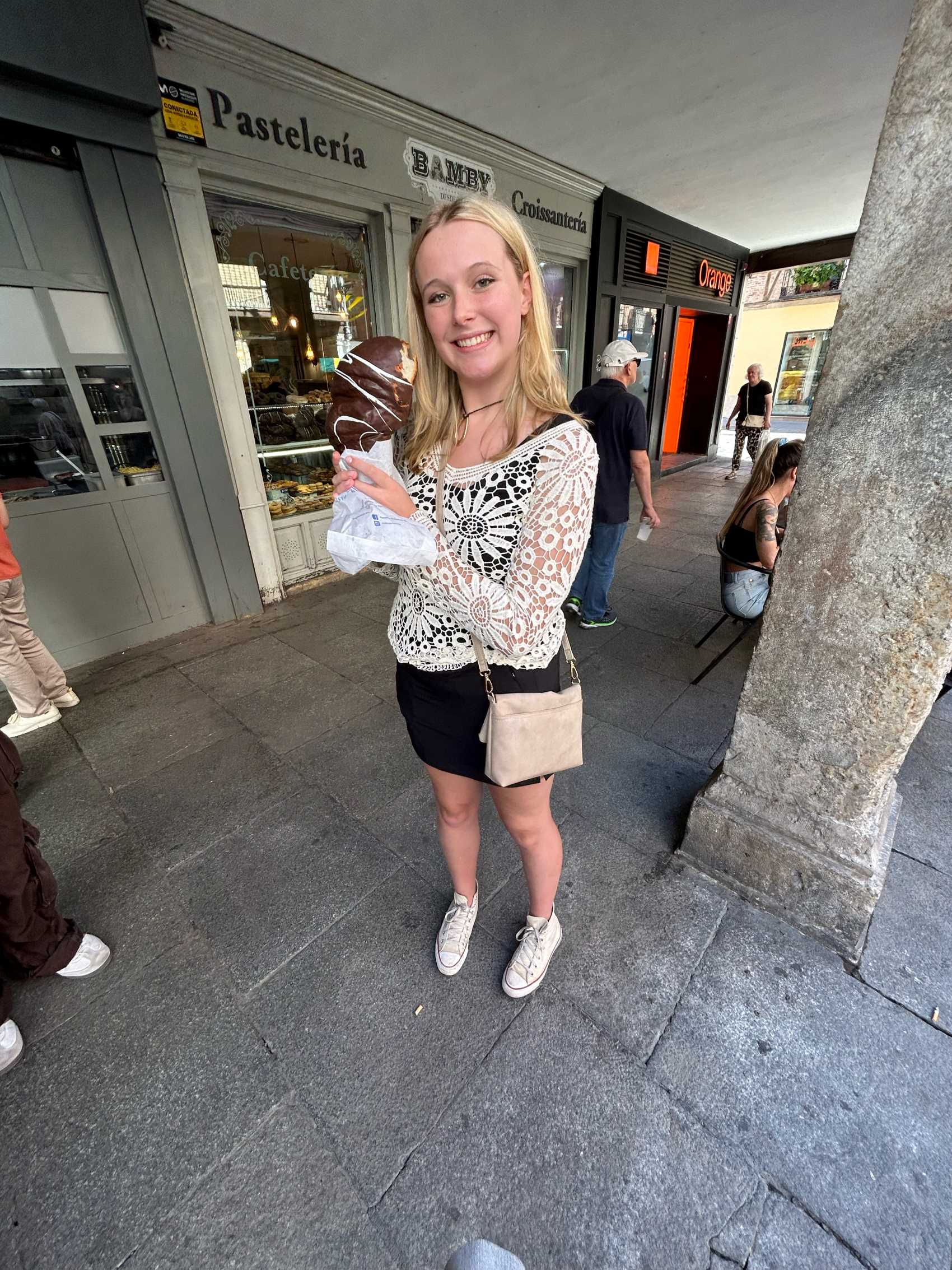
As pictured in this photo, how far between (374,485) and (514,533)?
328 mm

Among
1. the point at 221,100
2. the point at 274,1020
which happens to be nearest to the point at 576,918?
the point at 274,1020

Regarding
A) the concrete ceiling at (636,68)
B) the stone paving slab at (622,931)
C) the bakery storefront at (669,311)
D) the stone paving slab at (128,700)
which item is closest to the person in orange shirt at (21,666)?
the stone paving slab at (128,700)

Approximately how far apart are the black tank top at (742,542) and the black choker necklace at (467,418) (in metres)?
2.51

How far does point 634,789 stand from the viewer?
8.82 feet

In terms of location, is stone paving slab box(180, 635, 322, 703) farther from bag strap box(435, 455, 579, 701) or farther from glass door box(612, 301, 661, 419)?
glass door box(612, 301, 661, 419)

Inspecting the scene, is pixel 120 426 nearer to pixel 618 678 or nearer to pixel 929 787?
pixel 618 678

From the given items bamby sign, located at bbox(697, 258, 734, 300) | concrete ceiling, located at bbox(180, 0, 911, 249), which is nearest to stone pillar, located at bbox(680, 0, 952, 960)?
concrete ceiling, located at bbox(180, 0, 911, 249)

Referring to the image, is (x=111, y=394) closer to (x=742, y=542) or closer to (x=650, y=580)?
(x=742, y=542)

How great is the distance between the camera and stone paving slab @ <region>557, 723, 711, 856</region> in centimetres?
245

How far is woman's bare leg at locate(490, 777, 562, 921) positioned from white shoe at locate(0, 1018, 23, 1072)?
170cm

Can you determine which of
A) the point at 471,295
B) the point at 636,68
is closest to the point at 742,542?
the point at 471,295

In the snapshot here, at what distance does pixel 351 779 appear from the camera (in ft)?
9.21

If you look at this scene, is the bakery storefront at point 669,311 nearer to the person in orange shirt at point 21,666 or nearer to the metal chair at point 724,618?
the metal chair at point 724,618

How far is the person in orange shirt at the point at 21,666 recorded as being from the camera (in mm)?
3045
